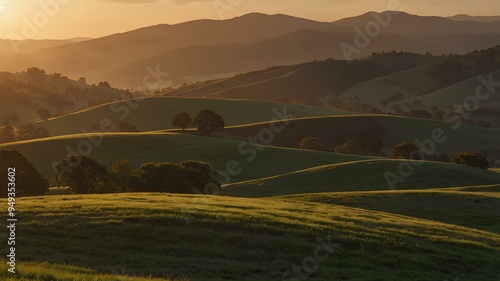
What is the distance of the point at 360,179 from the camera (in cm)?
7662

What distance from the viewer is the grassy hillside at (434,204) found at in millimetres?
46719

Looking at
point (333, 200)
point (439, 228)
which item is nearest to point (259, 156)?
point (333, 200)

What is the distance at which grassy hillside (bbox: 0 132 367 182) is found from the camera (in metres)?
106

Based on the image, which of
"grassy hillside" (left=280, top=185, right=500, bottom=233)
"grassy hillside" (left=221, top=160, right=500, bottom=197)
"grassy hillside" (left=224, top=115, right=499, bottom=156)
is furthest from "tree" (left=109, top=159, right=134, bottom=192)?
"grassy hillside" (left=224, top=115, right=499, bottom=156)

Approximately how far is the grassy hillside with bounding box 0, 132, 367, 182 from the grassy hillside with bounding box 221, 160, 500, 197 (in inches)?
684

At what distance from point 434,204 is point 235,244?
92.8ft

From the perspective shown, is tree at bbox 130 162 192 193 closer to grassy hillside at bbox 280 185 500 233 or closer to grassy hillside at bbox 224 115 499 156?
grassy hillside at bbox 280 185 500 233

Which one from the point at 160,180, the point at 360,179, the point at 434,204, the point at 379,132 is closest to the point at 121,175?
the point at 160,180

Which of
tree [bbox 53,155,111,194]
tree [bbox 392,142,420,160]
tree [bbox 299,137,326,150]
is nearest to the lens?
tree [bbox 53,155,111,194]

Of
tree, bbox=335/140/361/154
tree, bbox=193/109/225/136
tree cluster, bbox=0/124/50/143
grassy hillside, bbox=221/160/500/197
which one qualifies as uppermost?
tree, bbox=193/109/225/136

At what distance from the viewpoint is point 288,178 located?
7919 cm

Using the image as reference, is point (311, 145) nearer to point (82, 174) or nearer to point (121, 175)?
point (121, 175)

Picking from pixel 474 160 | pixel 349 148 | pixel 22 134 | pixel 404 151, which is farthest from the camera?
pixel 22 134

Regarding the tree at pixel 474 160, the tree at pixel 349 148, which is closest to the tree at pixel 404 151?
the tree at pixel 474 160
